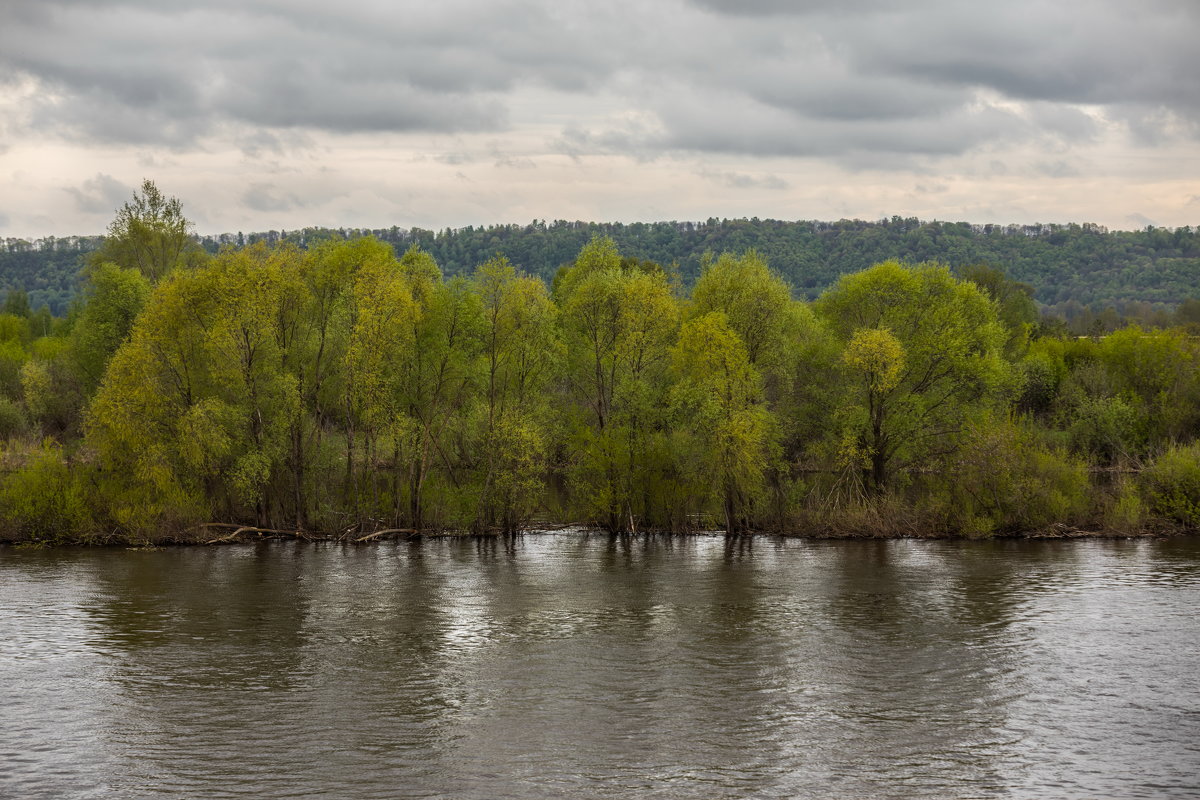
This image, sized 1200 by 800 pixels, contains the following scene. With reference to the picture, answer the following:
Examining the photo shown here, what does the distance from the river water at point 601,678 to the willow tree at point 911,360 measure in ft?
38.2

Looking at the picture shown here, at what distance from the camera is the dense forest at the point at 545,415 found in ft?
202

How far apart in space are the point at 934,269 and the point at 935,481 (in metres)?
13.6

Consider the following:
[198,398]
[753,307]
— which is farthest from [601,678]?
[198,398]

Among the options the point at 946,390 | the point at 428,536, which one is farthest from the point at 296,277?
the point at 946,390

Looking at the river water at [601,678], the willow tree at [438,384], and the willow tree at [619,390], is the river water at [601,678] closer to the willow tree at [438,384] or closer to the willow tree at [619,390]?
the willow tree at [438,384]

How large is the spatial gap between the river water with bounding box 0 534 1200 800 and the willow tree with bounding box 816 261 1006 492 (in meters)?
11.7

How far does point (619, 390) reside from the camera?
6569 centimetres

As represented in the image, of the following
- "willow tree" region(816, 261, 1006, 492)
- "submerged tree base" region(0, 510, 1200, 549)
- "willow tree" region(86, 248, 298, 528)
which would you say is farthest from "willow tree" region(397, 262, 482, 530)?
"willow tree" region(816, 261, 1006, 492)

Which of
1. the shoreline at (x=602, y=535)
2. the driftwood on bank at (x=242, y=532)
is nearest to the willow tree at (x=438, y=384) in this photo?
the shoreline at (x=602, y=535)

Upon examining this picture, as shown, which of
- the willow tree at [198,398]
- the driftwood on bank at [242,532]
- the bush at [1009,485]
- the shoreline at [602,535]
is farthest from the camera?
the bush at [1009,485]

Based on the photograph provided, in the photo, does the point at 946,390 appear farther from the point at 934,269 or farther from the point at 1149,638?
the point at 1149,638

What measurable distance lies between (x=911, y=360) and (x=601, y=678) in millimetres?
39937

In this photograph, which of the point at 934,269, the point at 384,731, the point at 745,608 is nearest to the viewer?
the point at 384,731

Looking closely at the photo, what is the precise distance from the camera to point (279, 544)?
63.6 meters
